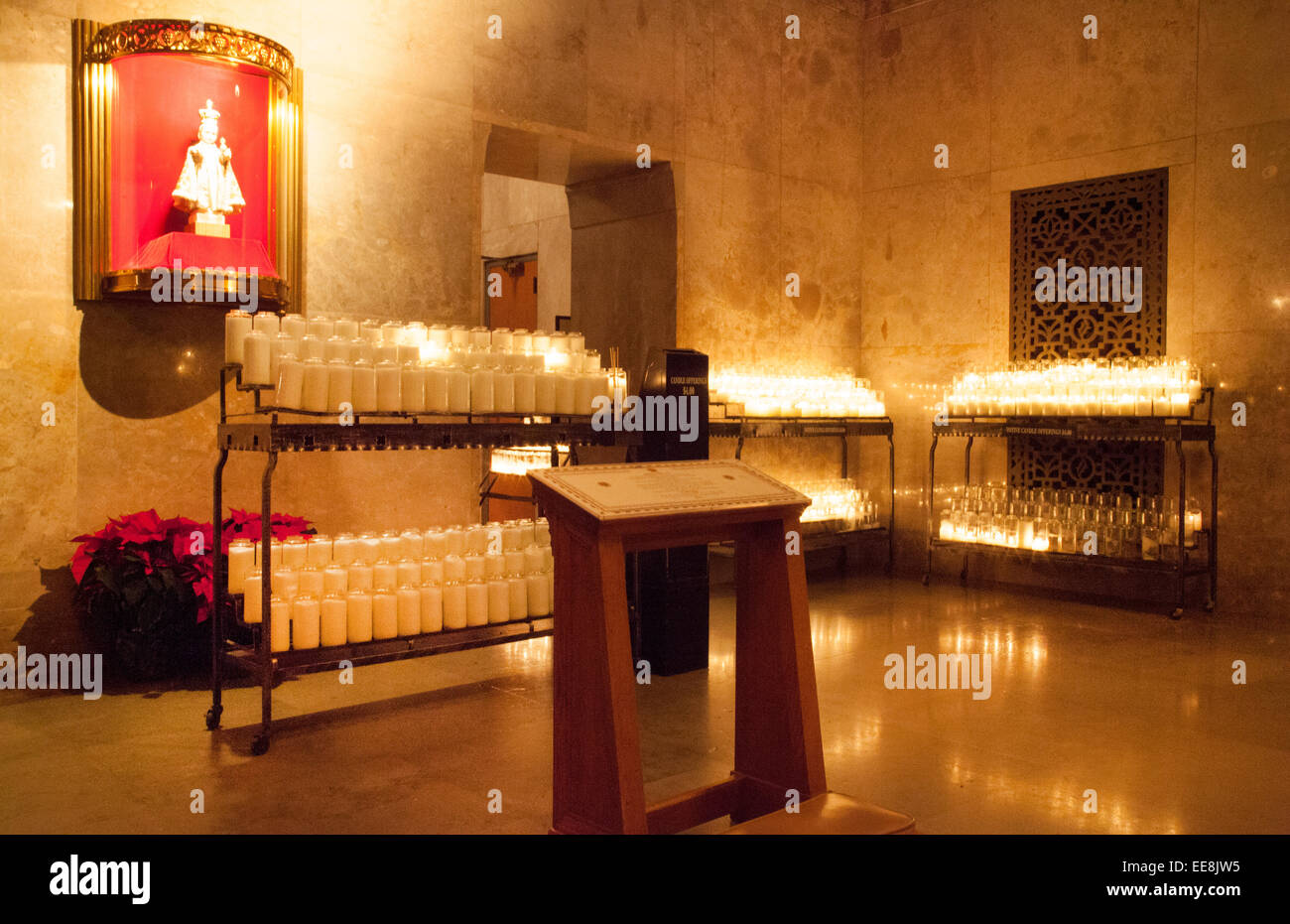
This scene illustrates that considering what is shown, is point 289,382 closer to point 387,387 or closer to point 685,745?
point 387,387

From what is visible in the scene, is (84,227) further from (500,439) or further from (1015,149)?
(1015,149)

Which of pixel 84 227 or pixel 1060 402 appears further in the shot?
pixel 1060 402

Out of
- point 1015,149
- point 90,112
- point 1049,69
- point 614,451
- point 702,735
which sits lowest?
point 702,735

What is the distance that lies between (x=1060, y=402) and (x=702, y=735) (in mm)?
4267

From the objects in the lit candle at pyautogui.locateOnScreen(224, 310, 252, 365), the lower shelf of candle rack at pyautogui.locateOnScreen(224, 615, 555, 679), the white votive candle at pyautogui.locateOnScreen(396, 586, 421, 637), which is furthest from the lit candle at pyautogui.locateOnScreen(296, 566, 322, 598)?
the lit candle at pyautogui.locateOnScreen(224, 310, 252, 365)

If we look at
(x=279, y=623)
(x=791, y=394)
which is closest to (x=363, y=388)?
(x=279, y=623)

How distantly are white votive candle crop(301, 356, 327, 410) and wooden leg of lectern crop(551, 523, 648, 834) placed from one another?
1.78m

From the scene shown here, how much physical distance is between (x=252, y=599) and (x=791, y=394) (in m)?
4.78

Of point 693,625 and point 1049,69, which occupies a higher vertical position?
point 1049,69

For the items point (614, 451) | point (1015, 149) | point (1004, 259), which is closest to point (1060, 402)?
point (1004, 259)

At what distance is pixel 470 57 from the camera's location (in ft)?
21.9

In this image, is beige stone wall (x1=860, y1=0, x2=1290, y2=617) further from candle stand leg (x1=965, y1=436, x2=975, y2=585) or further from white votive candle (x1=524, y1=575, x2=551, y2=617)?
white votive candle (x1=524, y1=575, x2=551, y2=617)

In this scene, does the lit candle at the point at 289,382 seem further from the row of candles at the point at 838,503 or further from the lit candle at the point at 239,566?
the row of candles at the point at 838,503

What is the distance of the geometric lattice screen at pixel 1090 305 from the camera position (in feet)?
24.3
